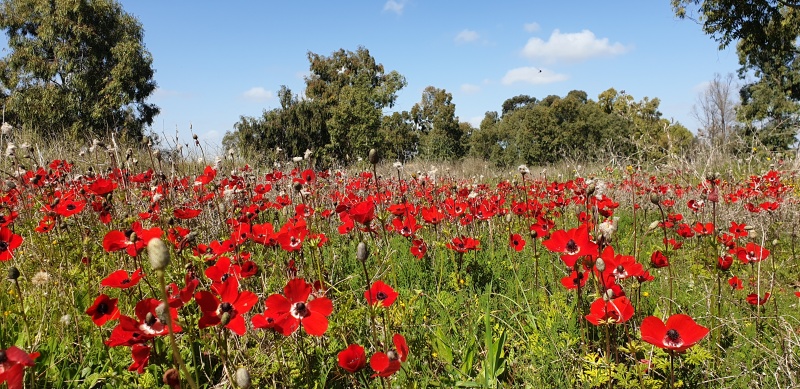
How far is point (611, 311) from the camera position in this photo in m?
1.54

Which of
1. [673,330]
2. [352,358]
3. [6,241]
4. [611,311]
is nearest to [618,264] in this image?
[611,311]

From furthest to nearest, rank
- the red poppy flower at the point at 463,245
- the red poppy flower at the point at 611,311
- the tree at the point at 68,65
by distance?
the tree at the point at 68,65
the red poppy flower at the point at 463,245
the red poppy flower at the point at 611,311

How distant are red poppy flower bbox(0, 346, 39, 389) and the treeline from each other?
16.7 metres

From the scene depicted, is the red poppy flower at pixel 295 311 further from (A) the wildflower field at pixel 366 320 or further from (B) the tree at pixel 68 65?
(B) the tree at pixel 68 65

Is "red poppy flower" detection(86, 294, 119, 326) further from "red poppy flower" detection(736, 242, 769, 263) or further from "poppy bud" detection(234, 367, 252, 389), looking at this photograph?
"red poppy flower" detection(736, 242, 769, 263)

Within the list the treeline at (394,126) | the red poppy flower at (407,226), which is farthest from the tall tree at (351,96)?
the red poppy flower at (407,226)

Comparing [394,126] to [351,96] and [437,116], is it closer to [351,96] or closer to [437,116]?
[437,116]

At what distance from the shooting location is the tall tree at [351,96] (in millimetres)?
28839

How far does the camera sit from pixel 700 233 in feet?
9.50

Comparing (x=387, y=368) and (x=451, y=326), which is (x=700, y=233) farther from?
(x=387, y=368)

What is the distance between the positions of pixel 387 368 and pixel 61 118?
32.3 meters

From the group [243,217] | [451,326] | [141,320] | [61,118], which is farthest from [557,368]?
[61,118]

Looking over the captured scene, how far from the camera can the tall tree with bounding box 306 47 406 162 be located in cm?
2884

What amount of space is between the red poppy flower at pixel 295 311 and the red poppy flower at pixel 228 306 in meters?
0.05
